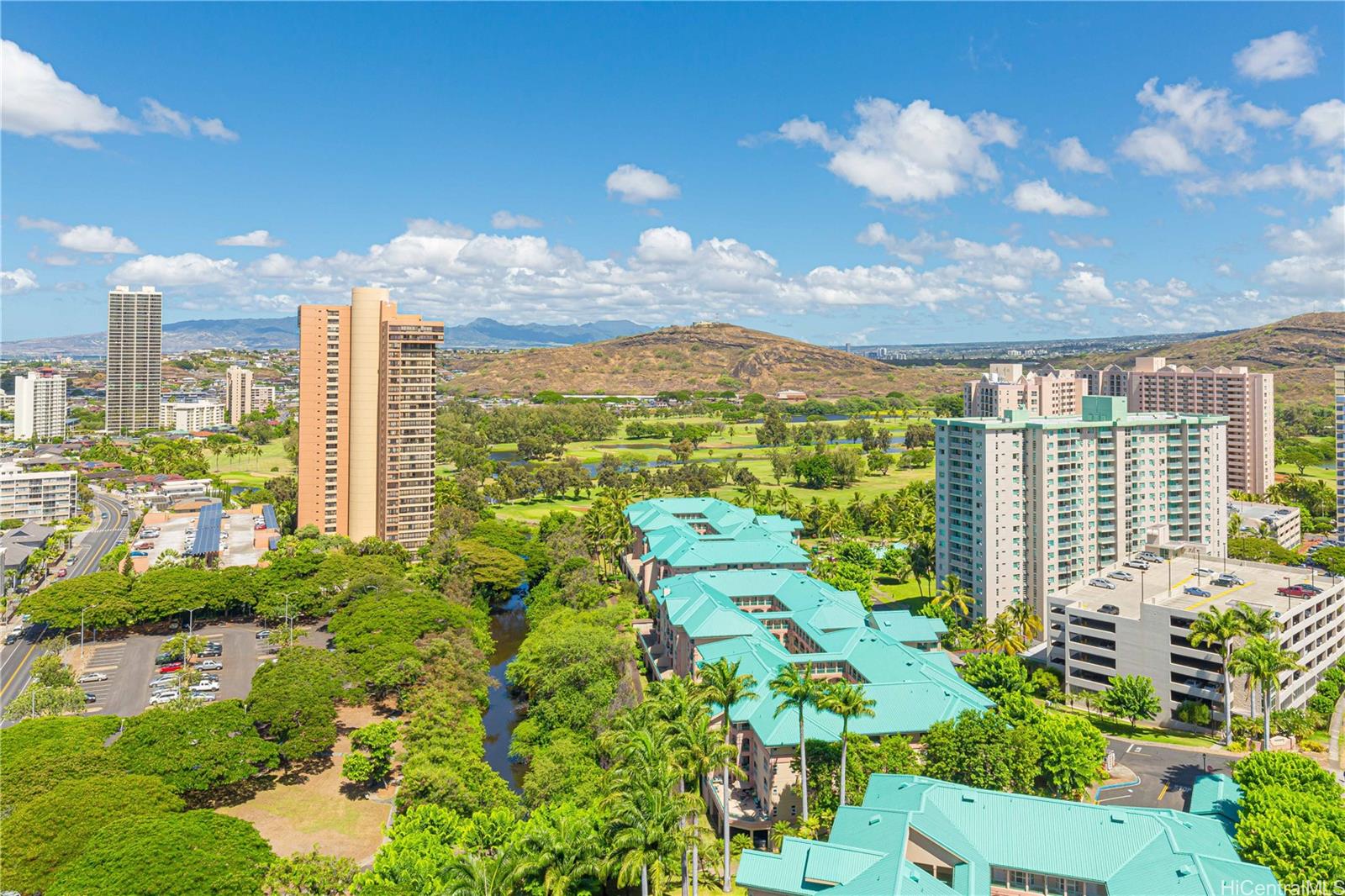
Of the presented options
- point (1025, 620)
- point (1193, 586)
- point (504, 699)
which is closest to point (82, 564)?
point (504, 699)

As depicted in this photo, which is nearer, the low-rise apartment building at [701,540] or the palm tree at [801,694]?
the palm tree at [801,694]

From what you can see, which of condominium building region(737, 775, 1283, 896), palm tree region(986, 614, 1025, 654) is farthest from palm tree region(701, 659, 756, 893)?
palm tree region(986, 614, 1025, 654)

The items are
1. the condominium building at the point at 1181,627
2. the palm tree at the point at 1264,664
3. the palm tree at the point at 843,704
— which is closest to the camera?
the palm tree at the point at 843,704

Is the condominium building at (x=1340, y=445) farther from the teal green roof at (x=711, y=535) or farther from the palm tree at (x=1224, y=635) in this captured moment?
the teal green roof at (x=711, y=535)

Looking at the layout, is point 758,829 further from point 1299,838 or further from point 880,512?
point 880,512

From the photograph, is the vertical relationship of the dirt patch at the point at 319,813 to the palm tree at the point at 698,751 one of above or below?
below

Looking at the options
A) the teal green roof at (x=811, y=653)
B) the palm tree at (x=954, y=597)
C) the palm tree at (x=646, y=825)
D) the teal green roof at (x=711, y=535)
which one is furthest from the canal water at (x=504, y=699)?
the palm tree at (x=954, y=597)
